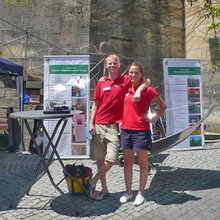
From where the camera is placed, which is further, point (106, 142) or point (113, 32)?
point (113, 32)

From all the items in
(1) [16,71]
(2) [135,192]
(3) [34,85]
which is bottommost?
(2) [135,192]

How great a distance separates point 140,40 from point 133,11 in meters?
0.88

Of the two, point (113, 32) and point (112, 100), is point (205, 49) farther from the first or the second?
point (112, 100)

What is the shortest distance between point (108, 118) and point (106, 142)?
0.96 feet

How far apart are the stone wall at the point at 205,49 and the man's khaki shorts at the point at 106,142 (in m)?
6.30

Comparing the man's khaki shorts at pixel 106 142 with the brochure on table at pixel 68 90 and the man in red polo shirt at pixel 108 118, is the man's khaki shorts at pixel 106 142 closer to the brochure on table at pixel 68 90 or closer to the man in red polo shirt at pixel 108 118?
the man in red polo shirt at pixel 108 118

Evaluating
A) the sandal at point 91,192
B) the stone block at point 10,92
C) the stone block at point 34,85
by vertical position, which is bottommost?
the sandal at point 91,192

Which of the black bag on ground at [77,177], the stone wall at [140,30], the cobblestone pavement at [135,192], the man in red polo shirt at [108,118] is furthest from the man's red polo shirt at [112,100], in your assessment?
the stone wall at [140,30]

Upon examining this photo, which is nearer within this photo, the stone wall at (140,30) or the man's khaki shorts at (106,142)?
the man's khaki shorts at (106,142)

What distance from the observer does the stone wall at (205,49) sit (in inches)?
335

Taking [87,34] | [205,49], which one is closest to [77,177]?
[87,34]

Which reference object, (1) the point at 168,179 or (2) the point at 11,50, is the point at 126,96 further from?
(2) the point at 11,50

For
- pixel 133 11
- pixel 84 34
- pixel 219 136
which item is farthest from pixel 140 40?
pixel 219 136

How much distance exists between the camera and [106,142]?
3086 millimetres
